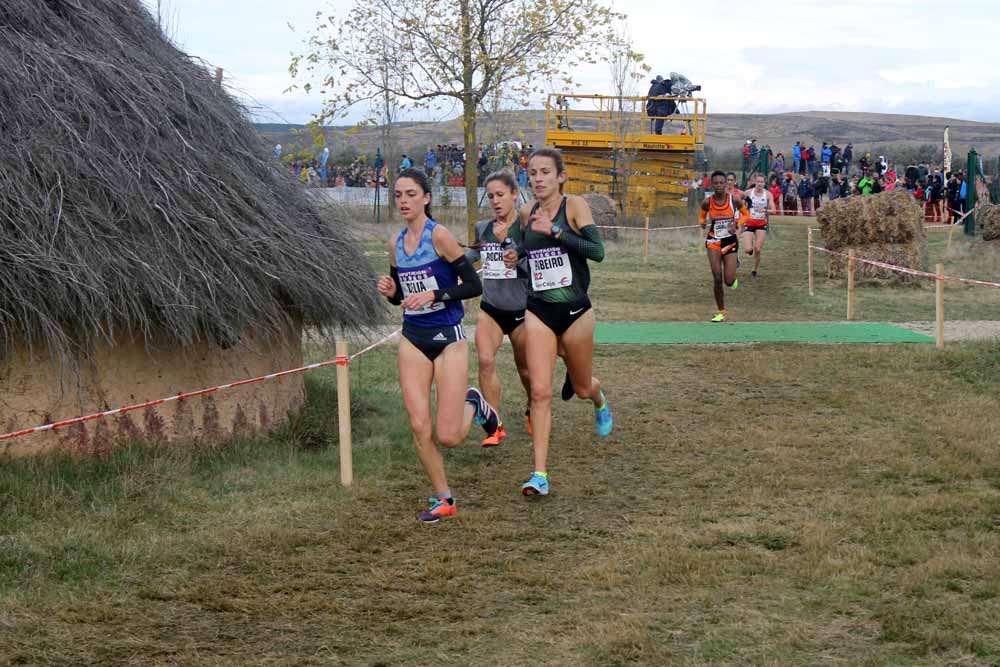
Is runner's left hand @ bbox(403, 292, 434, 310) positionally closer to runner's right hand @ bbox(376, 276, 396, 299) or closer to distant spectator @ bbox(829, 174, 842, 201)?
runner's right hand @ bbox(376, 276, 396, 299)

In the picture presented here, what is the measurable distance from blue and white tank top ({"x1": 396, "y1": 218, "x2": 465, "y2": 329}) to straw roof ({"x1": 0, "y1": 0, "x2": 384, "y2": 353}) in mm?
1334

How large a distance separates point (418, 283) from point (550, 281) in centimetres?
103

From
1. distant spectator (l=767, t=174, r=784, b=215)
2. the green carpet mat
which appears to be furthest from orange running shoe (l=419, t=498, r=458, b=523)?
distant spectator (l=767, t=174, r=784, b=215)

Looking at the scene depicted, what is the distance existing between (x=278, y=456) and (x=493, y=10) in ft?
36.3

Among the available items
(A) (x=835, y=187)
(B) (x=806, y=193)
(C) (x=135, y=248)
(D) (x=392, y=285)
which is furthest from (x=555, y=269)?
(A) (x=835, y=187)

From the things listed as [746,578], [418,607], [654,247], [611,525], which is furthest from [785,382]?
[654,247]

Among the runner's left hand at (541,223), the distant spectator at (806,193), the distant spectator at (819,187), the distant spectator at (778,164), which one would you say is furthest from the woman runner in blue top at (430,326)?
the distant spectator at (778,164)

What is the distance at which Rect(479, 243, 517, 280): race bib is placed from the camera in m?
8.51

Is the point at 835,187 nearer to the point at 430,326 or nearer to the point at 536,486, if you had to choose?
the point at 536,486

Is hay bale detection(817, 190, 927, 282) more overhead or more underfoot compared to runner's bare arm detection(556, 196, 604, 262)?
more underfoot

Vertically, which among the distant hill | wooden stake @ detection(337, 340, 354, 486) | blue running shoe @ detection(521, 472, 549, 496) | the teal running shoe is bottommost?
blue running shoe @ detection(521, 472, 549, 496)

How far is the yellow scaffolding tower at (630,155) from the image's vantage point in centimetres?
3381

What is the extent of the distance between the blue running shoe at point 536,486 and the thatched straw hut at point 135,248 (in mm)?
2078

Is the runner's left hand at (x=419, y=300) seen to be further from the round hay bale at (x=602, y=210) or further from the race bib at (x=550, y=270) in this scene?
the round hay bale at (x=602, y=210)
